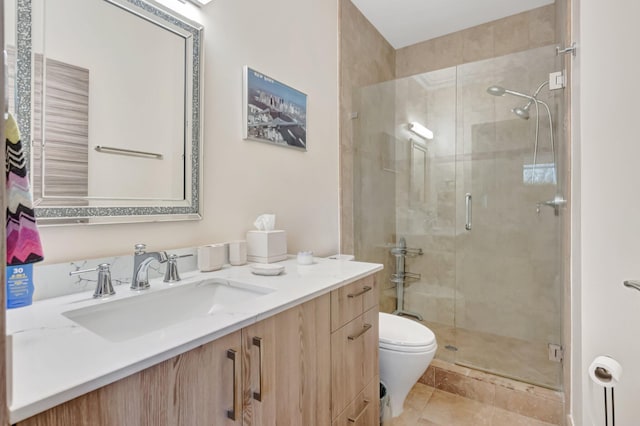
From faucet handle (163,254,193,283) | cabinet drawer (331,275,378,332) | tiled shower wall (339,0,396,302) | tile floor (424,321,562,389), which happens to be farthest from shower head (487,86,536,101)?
faucet handle (163,254,193,283)

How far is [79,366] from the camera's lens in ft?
1.72

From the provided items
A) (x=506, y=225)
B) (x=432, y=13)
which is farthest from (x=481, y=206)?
(x=432, y=13)

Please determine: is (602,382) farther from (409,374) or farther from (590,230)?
(409,374)

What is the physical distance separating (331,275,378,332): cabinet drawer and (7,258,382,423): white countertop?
0.13 meters

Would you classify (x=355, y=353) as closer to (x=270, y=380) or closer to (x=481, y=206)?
(x=270, y=380)

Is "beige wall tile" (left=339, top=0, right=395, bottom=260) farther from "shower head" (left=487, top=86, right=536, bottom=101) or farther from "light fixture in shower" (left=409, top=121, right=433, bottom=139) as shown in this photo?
"shower head" (left=487, top=86, right=536, bottom=101)

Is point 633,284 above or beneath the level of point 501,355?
above

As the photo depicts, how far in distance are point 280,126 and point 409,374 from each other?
4.70ft

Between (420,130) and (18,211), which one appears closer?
(18,211)

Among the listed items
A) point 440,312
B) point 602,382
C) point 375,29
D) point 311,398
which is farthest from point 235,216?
point 375,29

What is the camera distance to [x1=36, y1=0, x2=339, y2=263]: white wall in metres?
1.17

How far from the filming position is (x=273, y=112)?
167 centimetres

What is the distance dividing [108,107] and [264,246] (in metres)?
0.76

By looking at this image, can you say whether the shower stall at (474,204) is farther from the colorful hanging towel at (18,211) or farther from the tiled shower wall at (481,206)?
the colorful hanging towel at (18,211)
